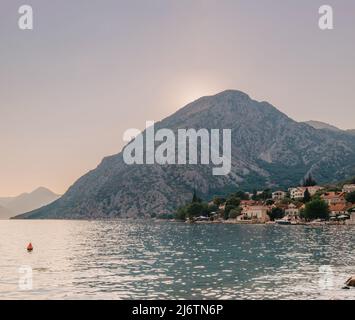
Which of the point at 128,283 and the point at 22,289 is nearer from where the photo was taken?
the point at 22,289

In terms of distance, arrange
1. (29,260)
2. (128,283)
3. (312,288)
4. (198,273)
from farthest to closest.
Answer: (29,260)
(198,273)
(128,283)
(312,288)

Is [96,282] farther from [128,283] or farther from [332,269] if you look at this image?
[332,269]

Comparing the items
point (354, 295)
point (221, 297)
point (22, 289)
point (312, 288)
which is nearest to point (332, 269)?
point (312, 288)

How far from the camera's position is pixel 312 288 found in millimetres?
49406
